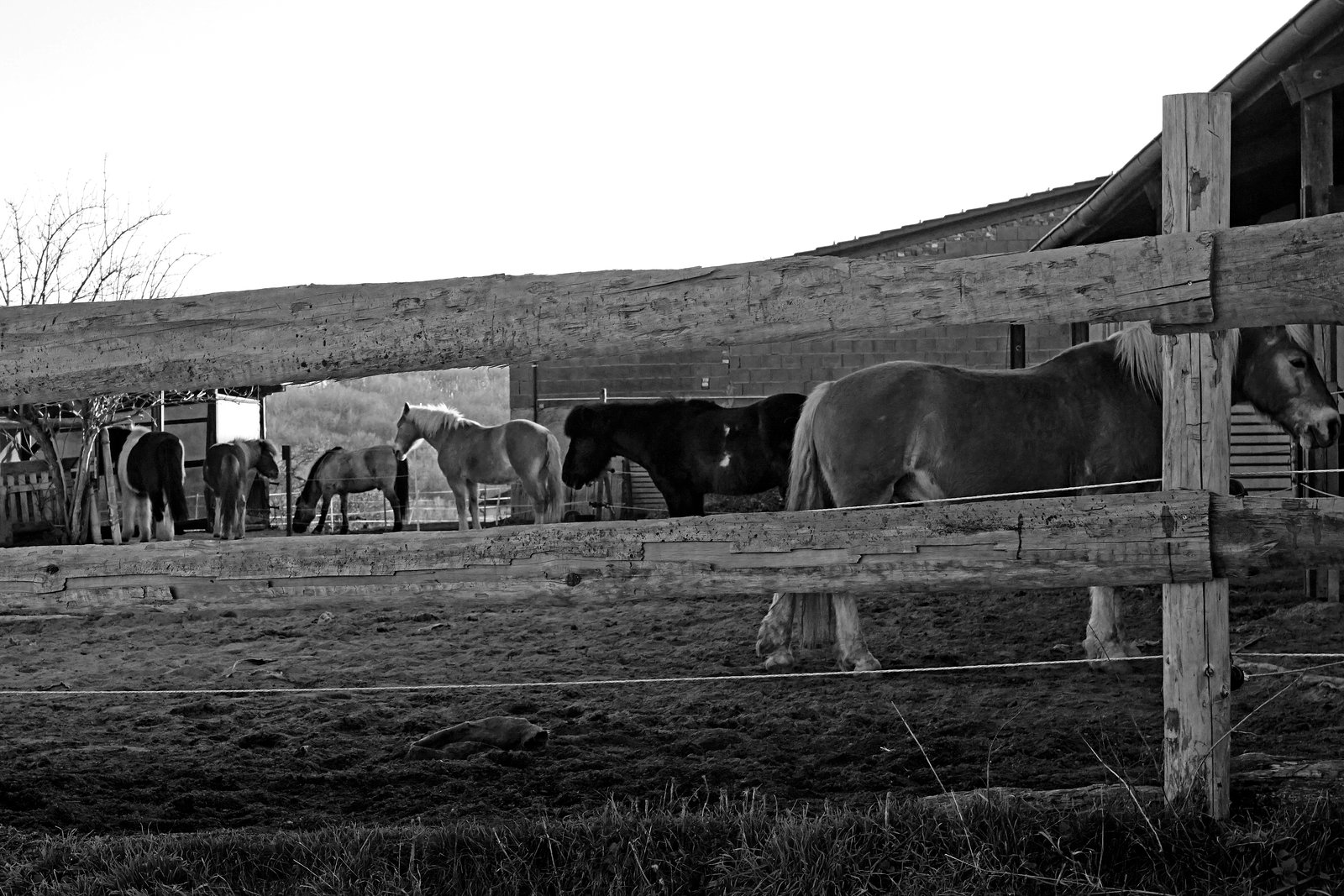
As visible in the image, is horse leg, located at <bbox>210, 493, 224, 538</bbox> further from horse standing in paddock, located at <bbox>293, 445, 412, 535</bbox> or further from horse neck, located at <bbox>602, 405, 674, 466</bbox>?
horse neck, located at <bbox>602, 405, 674, 466</bbox>

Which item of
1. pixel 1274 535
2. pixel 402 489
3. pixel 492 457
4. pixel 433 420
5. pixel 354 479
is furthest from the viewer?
pixel 354 479

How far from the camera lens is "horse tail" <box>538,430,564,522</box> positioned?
15.6 m

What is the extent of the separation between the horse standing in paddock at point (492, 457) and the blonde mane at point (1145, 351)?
385 inches

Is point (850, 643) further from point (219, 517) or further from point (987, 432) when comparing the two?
point (219, 517)

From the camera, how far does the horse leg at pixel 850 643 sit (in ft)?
19.3

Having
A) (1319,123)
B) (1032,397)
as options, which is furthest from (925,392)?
(1319,123)

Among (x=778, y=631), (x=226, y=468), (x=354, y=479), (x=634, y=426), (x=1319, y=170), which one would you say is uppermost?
(x=1319, y=170)

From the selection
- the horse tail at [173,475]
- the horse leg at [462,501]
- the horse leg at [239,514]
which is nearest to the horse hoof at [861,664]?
the horse leg at [462,501]

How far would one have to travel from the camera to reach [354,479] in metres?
20.2

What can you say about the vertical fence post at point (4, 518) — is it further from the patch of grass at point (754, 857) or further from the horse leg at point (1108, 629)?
the patch of grass at point (754, 857)

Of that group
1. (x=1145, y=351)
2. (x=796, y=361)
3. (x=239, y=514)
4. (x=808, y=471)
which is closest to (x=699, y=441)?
(x=808, y=471)

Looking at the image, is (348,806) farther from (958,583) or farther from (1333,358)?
(1333,358)

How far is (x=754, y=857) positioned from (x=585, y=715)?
2.24 metres

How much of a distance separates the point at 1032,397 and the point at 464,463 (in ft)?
36.5
